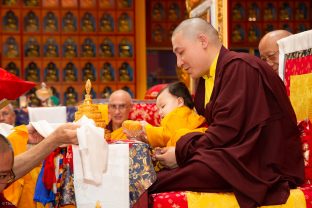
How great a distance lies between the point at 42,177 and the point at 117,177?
65 centimetres

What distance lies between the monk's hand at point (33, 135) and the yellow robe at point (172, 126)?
0.55 m

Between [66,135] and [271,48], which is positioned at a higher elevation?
[271,48]

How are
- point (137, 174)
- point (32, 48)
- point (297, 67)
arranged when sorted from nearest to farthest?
point (137, 174)
point (297, 67)
point (32, 48)

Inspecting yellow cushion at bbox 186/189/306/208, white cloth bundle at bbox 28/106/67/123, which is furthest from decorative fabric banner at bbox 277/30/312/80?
white cloth bundle at bbox 28/106/67/123

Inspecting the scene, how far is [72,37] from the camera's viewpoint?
8727 millimetres

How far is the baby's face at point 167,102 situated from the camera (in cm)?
280

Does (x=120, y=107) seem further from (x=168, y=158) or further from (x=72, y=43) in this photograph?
(x=72, y=43)

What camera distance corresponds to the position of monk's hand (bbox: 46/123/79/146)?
2.13 m

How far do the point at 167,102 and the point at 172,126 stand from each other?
183mm

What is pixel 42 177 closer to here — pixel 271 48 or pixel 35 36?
pixel 271 48

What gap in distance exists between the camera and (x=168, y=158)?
243cm

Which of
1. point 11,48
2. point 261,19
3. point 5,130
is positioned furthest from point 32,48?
point 5,130

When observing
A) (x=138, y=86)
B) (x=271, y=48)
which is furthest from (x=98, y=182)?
(x=138, y=86)

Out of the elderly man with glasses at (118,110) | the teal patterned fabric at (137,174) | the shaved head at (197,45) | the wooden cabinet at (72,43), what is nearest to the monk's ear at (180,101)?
the shaved head at (197,45)
